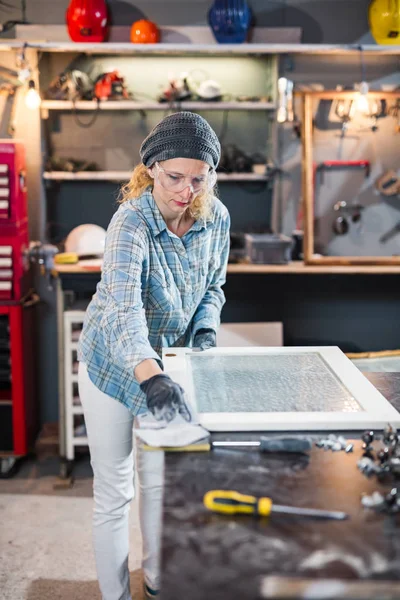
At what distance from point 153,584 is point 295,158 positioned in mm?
2537

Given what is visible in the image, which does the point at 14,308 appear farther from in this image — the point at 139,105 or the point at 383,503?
the point at 383,503

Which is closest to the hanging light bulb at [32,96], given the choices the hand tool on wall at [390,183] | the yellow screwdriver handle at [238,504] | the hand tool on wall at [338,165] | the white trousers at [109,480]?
the hand tool on wall at [338,165]

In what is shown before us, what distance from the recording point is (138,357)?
64.7 inches

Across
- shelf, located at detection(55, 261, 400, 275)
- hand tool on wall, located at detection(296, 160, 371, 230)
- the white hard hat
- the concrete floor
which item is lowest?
the concrete floor

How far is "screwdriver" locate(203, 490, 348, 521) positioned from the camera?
1.15m

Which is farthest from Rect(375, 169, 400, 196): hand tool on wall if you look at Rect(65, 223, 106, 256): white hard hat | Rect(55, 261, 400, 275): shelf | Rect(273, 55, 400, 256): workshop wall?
Rect(65, 223, 106, 256): white hard hat

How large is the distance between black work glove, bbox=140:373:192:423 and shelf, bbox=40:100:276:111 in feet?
8.61

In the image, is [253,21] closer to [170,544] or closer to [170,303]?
[170,303]

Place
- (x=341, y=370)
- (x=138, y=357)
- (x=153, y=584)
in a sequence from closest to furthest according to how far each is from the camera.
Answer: (x=138, y=357)
(x=341, y=370)
(x=153, y=584)

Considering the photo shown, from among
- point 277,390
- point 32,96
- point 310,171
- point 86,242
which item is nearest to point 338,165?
point 310,171

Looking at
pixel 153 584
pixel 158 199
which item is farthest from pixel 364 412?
pixel 153 584

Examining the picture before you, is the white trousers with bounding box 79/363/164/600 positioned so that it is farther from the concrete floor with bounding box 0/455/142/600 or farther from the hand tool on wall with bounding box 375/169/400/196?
the hand tool on wall with bounding box 375/169/400/196

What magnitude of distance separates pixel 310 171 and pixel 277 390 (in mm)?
2448

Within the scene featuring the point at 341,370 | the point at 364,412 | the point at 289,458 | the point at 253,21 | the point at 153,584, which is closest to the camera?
the point at 289,458
